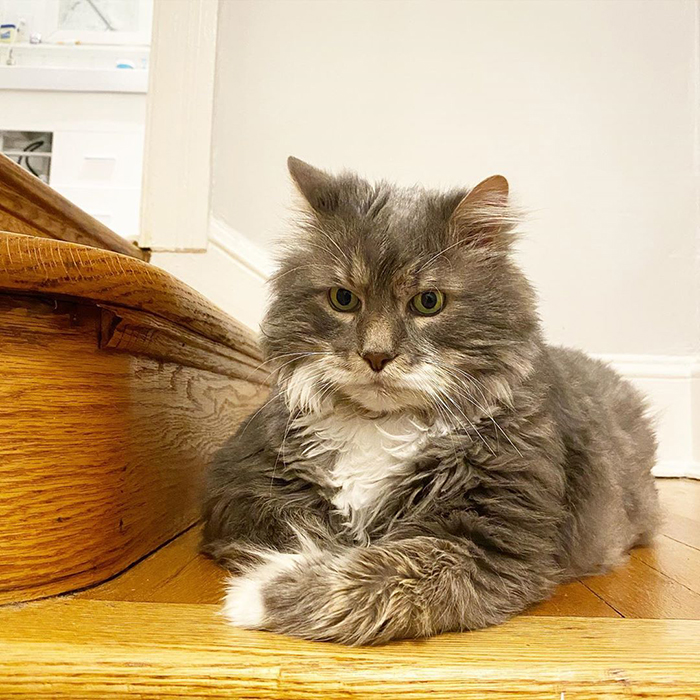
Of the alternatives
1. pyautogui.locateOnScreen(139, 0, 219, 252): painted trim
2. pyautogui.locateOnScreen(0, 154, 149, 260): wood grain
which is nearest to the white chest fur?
pyautogui.locateOnScreen(0, 154, 149, 260): wood grain

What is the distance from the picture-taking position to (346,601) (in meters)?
0.86

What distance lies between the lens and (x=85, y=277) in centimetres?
95

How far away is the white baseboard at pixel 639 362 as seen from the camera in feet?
8.17

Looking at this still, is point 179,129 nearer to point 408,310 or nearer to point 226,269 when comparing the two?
point 226,269

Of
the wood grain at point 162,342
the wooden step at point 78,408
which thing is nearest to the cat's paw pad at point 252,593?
the wooden step at point 78,408

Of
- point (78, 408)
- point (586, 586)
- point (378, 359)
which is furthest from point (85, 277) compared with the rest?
point (586, 586)

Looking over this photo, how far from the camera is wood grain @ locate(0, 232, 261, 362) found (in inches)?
34.6

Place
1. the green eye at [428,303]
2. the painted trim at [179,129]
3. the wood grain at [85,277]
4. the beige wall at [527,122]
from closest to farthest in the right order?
the wood grain at [85,277]
the green eye at [428,303]
the painted trim at [179,129]
the beige wall at [527,122]

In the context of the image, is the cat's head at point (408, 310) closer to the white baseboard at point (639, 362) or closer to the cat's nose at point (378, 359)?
the cat's nose at point (378, 359)

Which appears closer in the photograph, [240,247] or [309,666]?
[309,666]

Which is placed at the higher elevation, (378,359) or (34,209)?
(34,209)

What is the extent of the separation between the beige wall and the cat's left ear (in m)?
1.49

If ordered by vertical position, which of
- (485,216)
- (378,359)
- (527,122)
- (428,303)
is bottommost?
(378,359)

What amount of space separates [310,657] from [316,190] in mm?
828
